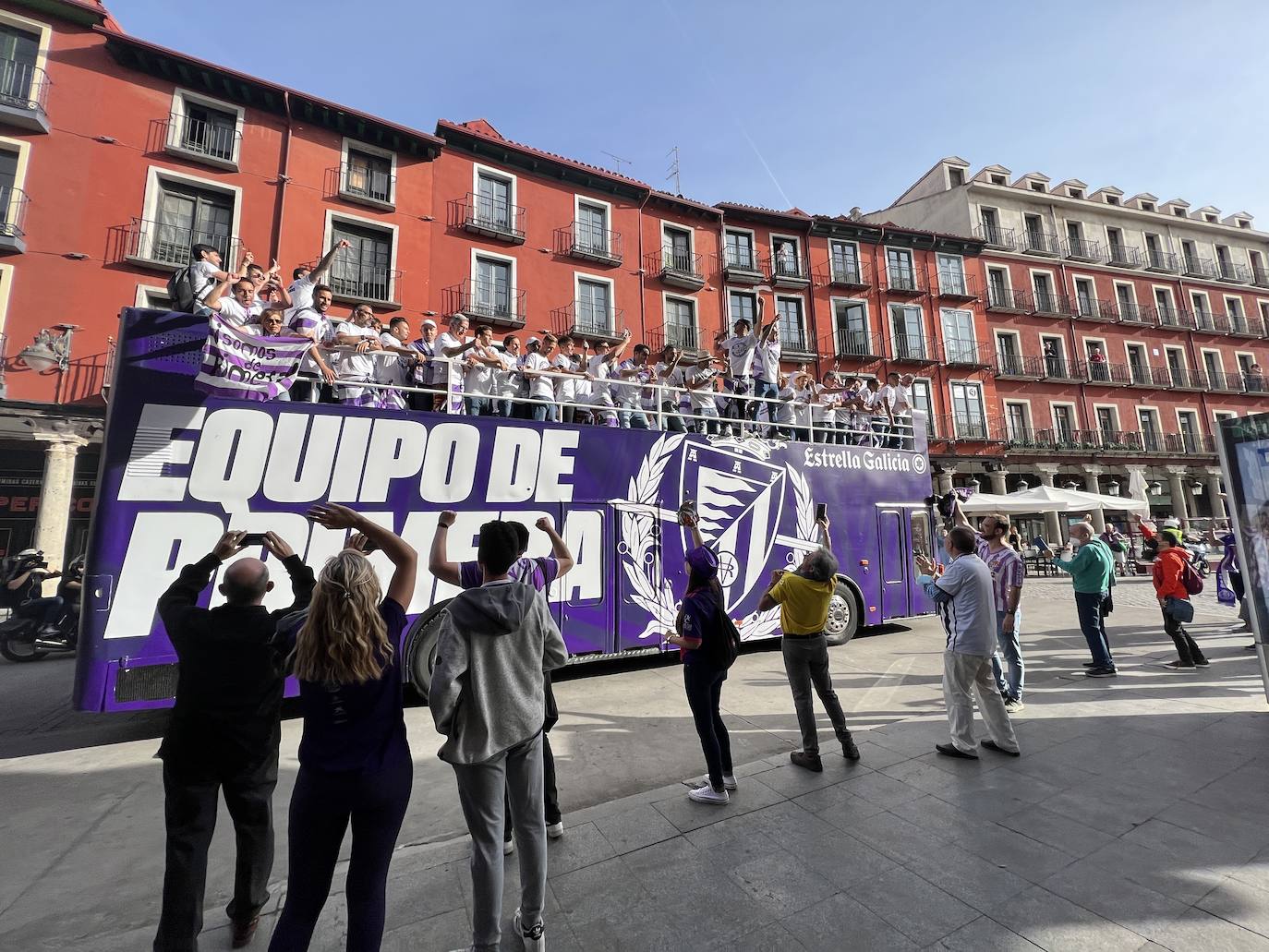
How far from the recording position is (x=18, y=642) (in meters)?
9.43

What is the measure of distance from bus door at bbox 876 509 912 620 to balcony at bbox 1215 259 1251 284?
42.0 m

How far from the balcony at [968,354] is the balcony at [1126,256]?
41.3 feet

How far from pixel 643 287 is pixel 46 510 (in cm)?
1931

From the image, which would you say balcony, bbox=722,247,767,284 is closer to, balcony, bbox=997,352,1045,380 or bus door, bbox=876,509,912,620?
balcony, bbox=997,352,1045,380

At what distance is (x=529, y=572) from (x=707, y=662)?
1478mm

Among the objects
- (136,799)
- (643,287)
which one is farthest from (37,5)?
(136,799)

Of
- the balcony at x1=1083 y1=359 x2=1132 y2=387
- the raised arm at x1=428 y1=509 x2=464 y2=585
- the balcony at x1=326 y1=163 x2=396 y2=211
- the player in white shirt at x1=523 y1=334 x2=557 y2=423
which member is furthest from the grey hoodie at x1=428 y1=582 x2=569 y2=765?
A: the balcony at x1=1083 y1=359 x2=1132 y2=387

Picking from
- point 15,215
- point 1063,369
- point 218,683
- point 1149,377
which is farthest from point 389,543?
point 1149,377

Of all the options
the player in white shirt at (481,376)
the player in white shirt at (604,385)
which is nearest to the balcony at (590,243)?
the player in white shirt at (604,385)

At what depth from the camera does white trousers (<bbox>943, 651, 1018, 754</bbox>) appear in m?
4.57

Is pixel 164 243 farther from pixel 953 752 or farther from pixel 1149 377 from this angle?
pixel 1149 377

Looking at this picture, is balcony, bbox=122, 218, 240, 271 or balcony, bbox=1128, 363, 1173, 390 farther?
balcony, bbox=1128, 363, 1173, 390

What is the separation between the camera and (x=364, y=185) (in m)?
17.7

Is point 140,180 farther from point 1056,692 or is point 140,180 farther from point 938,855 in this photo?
point 1056,692
